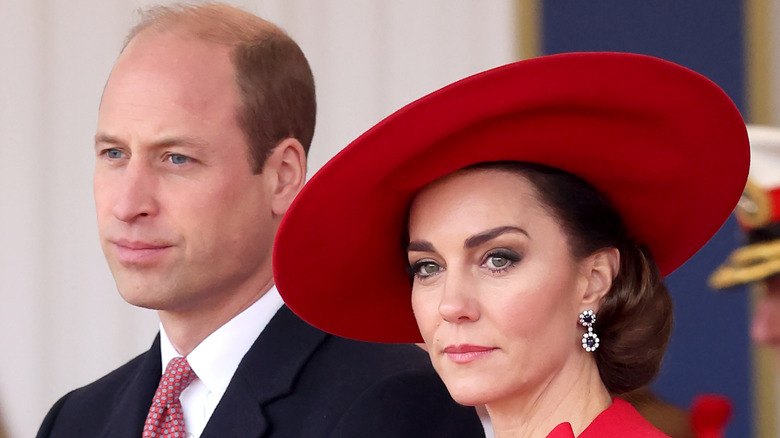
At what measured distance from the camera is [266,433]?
1840mm

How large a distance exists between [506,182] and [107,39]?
1.97 metres

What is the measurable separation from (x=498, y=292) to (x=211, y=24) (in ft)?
2.52

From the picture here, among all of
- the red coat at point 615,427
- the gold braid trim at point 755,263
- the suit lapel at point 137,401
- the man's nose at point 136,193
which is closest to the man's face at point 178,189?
the man's nose at point 136,193

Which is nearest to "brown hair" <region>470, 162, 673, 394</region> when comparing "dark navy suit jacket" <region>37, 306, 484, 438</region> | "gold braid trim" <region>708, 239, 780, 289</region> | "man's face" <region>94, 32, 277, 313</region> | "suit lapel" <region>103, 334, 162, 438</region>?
"dark navy suit jacket" <region>37, 306, 484, 438</region>

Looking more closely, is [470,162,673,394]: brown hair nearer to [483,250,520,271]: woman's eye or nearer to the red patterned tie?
[483,250,520,271]: woman's eye

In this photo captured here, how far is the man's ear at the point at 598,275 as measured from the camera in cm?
162

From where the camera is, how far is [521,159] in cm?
163

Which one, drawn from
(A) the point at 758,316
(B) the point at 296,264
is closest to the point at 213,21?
(B) the point at 296,264

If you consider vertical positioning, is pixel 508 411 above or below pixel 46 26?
below

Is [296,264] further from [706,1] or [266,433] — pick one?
[706,1]

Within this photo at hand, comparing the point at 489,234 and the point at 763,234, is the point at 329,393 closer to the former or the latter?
the point at 489,234

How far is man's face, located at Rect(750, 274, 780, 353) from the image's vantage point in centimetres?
261

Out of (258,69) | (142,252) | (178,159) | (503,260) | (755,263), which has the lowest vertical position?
(755,263)

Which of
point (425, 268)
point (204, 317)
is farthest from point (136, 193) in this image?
point (425, 268)
